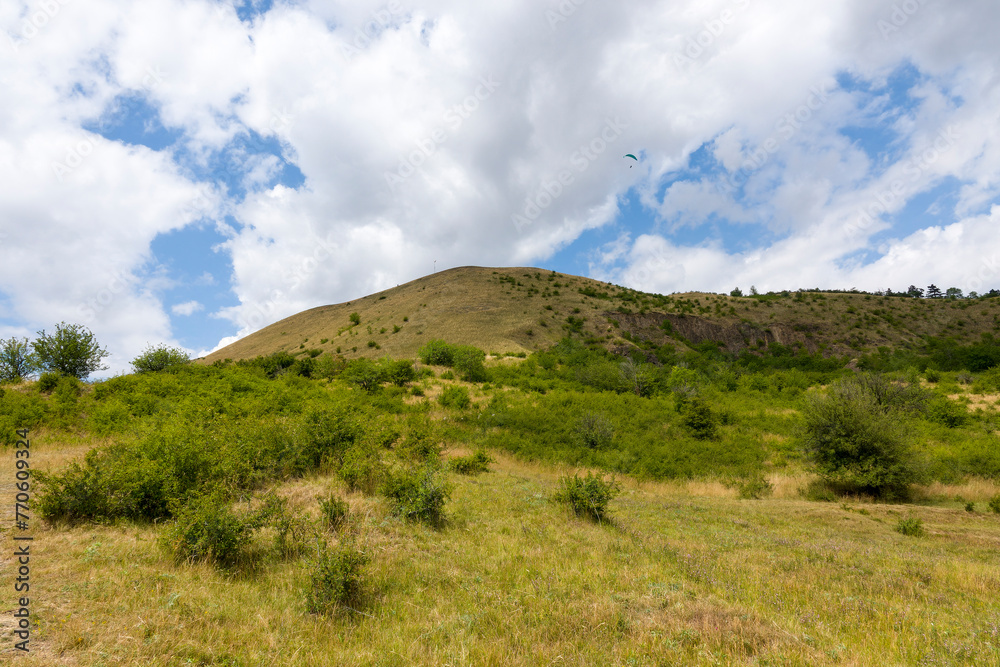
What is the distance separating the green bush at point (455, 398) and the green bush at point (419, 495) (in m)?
16.6

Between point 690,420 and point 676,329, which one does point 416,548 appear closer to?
point 690,420

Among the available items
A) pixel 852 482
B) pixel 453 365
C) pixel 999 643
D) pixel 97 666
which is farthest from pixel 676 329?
pixel 97 666

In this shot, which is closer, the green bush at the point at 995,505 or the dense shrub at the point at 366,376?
the green bush at the point at 995,505

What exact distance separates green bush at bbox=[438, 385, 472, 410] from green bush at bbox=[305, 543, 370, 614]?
21301mm

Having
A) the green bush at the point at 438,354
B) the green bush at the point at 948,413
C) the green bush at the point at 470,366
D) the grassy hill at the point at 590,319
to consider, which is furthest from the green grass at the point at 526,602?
the grassy hill at the point at 590,319

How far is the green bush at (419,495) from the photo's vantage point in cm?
973

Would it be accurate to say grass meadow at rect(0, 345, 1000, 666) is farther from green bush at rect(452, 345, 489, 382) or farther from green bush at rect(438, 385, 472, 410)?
green bush at rect(452, 345, 489, 382)

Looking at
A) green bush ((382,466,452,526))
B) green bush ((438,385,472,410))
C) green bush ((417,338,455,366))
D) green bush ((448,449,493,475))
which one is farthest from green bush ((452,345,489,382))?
green bush ((382,466,452,526))

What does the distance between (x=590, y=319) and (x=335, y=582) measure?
192ft

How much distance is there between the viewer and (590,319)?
6200 centimetres

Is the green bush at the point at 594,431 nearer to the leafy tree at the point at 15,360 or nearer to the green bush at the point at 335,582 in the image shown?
the green bush at the point at 335,582

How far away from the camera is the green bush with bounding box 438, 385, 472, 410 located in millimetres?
27938

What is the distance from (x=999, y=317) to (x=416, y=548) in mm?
100541

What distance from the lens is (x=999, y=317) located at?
220 ft
